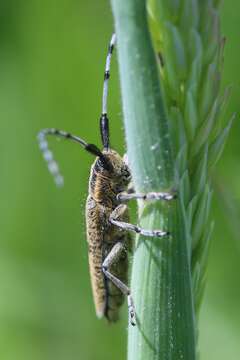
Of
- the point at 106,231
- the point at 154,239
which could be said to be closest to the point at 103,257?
the point at 106,231

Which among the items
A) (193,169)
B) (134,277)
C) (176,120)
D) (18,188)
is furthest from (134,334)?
(18,188)

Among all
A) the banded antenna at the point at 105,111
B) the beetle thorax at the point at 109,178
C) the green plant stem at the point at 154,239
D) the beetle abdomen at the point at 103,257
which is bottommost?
the green plant stem at the point at 154,239

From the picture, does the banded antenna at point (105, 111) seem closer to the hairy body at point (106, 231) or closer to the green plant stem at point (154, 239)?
the hairy body at point (106, 231)

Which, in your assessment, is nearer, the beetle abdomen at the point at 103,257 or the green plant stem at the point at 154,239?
the green plant stem at the point at 154,239

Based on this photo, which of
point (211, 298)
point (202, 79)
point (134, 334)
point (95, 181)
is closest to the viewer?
point (202, 79)

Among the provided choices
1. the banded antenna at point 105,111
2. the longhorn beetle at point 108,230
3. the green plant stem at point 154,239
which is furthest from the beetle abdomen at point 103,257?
the green plant stem at point 154,239

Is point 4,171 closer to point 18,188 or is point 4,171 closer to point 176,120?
point 18,188
